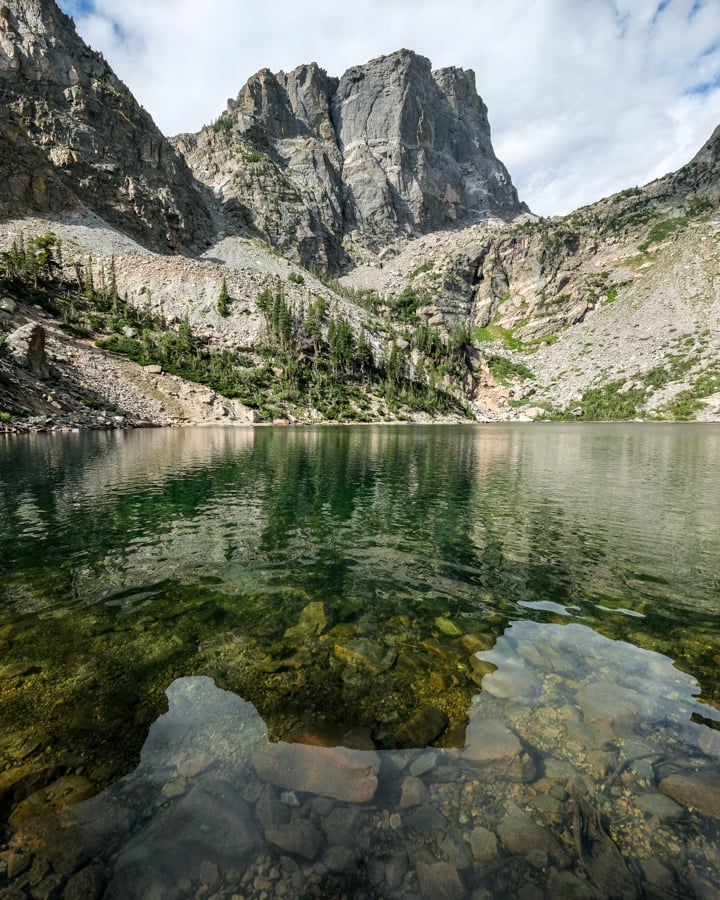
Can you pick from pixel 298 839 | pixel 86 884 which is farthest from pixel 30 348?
pixel 298 839

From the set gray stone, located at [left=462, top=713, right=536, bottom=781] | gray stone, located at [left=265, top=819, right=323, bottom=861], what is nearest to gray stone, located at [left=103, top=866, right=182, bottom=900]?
gray stone, located at [left=265, top=819, right=323, bottom=861]

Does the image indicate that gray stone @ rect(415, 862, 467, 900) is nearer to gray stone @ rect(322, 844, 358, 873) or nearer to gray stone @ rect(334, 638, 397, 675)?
gray stone @ rect(322, 844, 358, 873)

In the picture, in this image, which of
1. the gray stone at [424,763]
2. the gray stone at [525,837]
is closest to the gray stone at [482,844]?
the gray stone at [525,837]

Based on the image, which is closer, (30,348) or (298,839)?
(298,839)

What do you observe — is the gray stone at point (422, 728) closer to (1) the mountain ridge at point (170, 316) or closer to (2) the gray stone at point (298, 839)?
(2) the gray stone at point (298, 839)

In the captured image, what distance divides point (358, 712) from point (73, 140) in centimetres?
21516

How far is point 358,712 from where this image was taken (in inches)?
301

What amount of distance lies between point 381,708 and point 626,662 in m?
5.61

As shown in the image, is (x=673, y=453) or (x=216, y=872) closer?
(x=216, y=872)

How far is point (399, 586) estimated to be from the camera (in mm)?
13641

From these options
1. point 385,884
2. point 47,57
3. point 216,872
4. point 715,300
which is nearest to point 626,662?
point 385,884

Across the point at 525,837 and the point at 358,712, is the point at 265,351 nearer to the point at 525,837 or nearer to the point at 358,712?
the point at 358,712

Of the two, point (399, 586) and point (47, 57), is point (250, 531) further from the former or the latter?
point (47, 57)

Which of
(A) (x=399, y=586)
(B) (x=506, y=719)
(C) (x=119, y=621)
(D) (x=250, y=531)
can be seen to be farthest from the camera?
(D) (x=250, y=531)
